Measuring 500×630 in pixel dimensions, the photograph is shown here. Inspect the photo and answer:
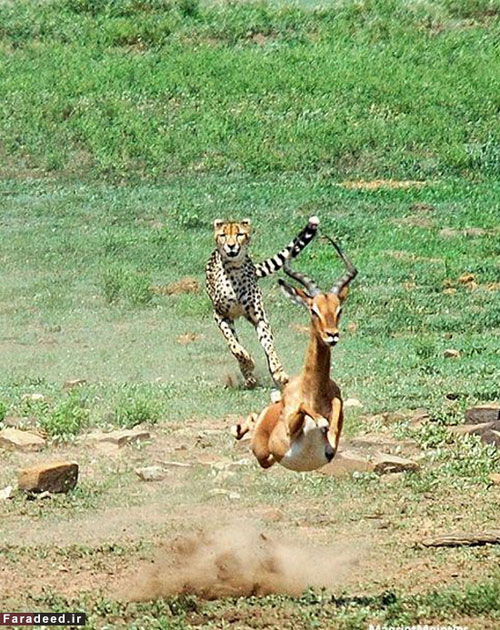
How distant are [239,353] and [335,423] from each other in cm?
480

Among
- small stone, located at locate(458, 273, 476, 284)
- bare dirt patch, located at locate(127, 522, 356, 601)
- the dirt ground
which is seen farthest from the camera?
small stone, located at locate(458, 273, 476, 284)

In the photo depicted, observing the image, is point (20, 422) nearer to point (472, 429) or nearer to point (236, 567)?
point (472, 429)

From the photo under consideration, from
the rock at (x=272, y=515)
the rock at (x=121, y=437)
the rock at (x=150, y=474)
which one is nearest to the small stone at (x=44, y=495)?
the rock at (x=150, y=474)

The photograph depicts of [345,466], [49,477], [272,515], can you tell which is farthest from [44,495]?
[345,466]

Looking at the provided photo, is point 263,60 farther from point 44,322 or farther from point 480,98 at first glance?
point 44,322

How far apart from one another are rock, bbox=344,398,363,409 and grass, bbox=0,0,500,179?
9.49 m

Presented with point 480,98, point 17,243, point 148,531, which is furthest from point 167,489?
point 480,98

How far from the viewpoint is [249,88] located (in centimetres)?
2342

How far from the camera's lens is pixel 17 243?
59.5ft

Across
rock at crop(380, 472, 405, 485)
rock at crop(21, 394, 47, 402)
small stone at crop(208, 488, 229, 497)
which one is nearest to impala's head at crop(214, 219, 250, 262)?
rock at crop(21, 394, 47, 402)

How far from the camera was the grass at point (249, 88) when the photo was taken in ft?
70.7

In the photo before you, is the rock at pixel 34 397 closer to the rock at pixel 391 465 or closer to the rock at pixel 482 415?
the rock at pixel 482 415

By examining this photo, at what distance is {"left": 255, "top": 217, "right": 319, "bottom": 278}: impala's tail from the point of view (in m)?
10.4

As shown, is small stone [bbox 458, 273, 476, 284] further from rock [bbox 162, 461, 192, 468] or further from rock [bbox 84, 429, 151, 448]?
rock [bbox 162, 461, 192, 468]
